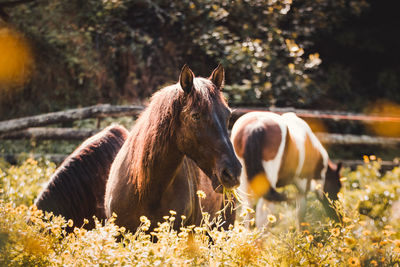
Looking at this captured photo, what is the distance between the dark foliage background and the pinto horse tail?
11.5 ft

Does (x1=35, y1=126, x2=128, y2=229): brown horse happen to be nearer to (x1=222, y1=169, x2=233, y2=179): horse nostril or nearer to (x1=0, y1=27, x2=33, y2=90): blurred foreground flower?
(x1=222, y1=169, x2=233, y2=179): horse nostril

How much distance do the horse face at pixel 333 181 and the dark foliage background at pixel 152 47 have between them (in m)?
2.87

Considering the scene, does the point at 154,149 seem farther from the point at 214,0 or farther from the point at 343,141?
the point at 214,0

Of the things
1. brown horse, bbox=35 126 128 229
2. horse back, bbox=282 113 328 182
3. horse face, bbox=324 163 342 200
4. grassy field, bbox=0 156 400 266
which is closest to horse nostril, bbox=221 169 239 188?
grassy field, bbox=0 156 400 266

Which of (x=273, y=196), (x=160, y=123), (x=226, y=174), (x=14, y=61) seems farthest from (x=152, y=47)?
(x=226, y=174)

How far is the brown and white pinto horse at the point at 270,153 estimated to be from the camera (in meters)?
4.21

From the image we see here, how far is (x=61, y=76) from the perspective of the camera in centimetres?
886

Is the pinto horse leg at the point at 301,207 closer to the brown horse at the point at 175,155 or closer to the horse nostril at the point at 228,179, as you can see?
the brown horse at the point at 175,155

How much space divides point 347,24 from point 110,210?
446 inches

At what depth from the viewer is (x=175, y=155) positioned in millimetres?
2520

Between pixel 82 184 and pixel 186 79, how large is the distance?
5.38 ft

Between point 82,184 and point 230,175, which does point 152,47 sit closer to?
point 82,184

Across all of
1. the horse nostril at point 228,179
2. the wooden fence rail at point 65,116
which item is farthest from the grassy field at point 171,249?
the wooden fence rail at point 65,116

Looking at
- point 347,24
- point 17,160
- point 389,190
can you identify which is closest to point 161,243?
point 389,190
